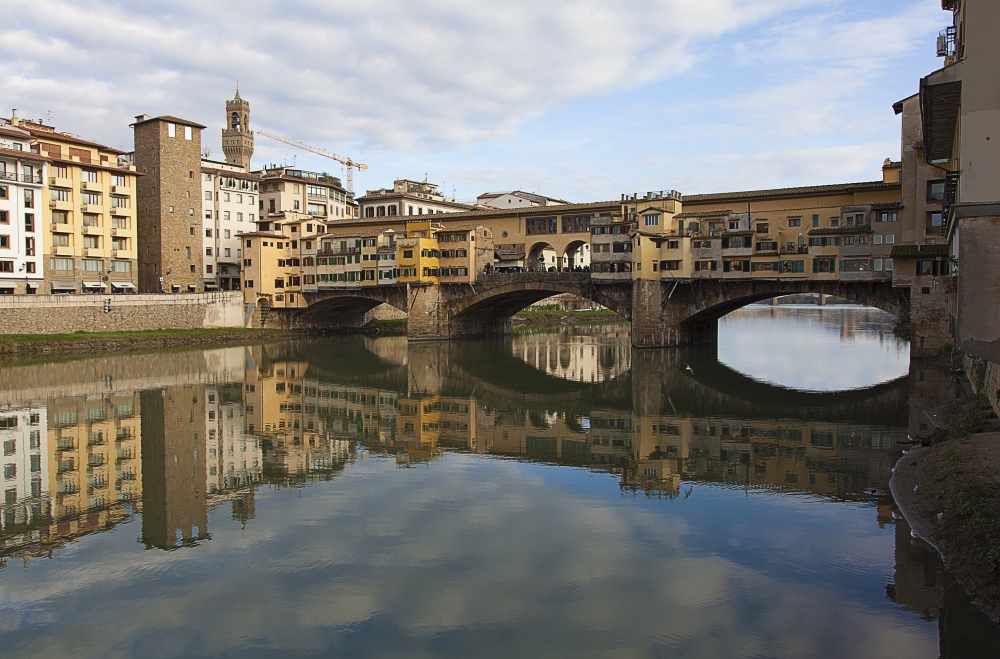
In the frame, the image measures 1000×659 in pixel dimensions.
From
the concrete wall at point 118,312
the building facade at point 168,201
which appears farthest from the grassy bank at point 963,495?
the building facade at point 168,201

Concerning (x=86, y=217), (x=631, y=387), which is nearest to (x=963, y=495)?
(x=631, y=387)

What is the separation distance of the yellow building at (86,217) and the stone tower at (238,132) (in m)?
37.1

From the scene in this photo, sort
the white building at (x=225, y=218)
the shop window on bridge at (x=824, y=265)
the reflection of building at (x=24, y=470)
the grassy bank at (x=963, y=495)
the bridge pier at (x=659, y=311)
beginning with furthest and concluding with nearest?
the white building at (x=225, y=218) → the bridge pier at (x=659, y=311) → the shop window on bridge at (x=824, y=265) → the reflection of building at (x=24, y=470) → the grassy bank at (x=963, y=495)

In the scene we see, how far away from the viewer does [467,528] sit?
12.7 metres

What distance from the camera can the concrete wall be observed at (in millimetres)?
41125

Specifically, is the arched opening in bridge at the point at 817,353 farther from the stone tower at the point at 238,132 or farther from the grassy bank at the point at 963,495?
the stone tower at the point at 238,132

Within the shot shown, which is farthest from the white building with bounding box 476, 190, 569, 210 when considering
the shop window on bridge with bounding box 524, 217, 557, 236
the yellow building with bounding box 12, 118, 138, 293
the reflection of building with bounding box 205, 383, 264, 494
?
the reflection of building with bounding box 205, 383, 264, 494

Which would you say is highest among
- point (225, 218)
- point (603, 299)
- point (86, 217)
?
point (225, 218)

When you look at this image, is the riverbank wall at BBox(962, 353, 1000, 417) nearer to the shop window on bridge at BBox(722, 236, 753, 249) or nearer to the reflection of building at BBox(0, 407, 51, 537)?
the reflection of building at BBox(0, 407, 51, 537)

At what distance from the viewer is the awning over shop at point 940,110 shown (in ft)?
37.8

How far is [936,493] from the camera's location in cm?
1250

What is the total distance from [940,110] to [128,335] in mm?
43692

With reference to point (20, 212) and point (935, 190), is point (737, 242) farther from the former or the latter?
point (20, 212)

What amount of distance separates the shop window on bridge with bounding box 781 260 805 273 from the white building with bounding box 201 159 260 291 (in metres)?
42.8
